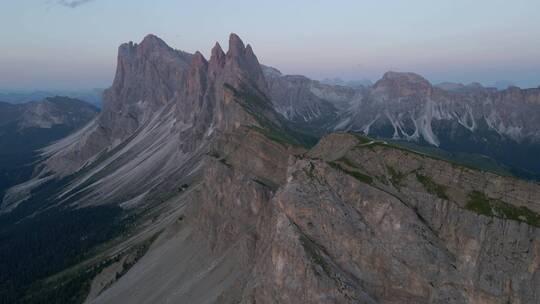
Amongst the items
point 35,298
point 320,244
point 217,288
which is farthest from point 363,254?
point 35,298

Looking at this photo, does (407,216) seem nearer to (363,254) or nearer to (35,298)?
(363,254)

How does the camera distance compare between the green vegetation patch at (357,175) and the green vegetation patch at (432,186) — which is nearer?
the green vegetation patch at (432,186)

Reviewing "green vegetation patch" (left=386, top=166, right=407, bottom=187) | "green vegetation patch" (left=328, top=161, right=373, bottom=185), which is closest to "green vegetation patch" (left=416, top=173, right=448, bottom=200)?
"green vegetation patch" (left=386, top=166, right=407, bottom=187)

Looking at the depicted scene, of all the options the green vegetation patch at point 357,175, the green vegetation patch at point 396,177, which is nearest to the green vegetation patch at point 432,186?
the green vegetation patch at point 396,177

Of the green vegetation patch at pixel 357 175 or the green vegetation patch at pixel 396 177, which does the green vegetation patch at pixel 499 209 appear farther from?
the green vegetation patch at pixel 357 175

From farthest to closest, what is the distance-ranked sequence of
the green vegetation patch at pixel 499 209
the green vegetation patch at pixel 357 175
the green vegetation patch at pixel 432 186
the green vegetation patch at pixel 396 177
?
the green vegetation patch at pixel 357 175
the green vegetation patch at pixel 396 177
the green vegetation patch at pixel 432 186
the green vegetation patch at pixel 499 209

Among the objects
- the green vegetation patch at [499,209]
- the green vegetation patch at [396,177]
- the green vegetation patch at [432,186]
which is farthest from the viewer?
the green vegetation patch at [396,177]

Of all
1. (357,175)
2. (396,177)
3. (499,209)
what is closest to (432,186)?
(396,177)
